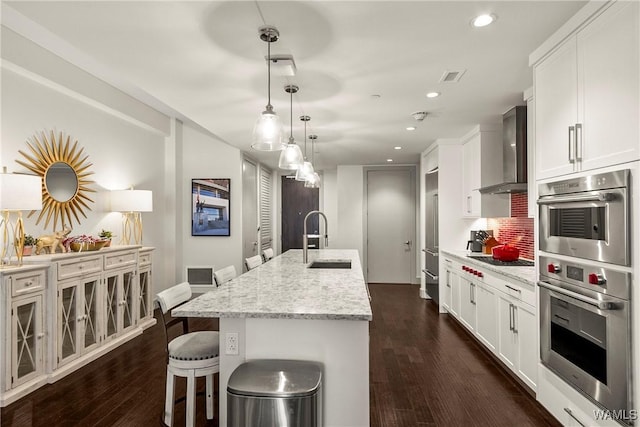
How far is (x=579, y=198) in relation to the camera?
1.99 m

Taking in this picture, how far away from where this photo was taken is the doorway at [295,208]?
7.97 meters

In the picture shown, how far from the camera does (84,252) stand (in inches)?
130

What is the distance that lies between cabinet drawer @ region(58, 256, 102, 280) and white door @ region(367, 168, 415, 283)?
499 centimetres

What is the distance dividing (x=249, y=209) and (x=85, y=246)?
3.05m

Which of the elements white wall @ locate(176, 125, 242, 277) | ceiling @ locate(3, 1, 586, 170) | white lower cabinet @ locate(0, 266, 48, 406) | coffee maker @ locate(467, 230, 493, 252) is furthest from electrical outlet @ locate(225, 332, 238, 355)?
white wall @ locate(176, 125, 242, 277)

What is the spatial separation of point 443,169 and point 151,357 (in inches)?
168

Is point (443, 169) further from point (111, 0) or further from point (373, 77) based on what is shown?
point (111, 0)

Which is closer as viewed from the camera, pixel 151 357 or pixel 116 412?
pixel 116 412

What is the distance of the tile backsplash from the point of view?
3.89 metres

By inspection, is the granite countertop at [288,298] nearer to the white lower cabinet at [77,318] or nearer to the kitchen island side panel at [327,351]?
the kitchen island side panel at [327,351]

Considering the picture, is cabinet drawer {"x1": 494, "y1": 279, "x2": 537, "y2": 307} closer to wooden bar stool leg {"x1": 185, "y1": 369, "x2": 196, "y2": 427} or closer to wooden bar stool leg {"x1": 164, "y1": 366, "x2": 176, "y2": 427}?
wooden bar stool leg {"x1": 185, "y1": 369, "x2": 196, "y2": 427}

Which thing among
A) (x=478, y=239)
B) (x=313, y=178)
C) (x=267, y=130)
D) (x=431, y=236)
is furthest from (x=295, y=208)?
(x=267, y=130)

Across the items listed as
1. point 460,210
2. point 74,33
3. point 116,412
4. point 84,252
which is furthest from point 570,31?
point 84,252

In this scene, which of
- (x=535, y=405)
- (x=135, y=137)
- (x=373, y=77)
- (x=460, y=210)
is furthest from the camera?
(x=460, y=210)
